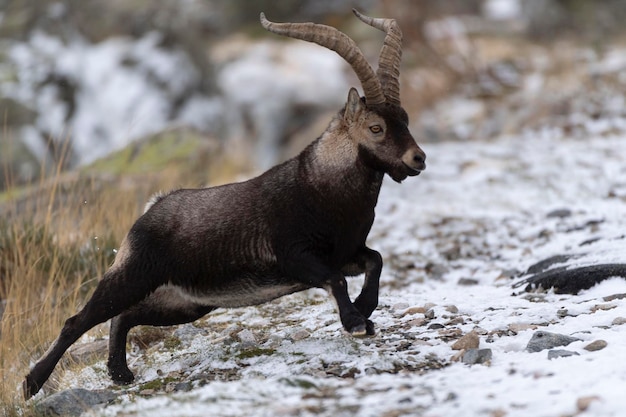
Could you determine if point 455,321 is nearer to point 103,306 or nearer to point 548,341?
point 548,341

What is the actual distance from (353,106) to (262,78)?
40.1 ft

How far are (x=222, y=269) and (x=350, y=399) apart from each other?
1.60 metres

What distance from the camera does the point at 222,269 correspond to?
499cm

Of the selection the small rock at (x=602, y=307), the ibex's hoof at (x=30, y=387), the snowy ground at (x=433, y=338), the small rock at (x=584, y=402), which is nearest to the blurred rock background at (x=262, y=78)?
the snowy ground at (x=433, y=338)

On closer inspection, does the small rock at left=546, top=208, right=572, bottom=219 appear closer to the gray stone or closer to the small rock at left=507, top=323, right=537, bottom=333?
the small rock at left=507, top=323, right=537, bottom=333

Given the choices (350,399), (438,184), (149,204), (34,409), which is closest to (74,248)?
(149,204)

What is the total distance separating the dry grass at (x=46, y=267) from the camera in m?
5.53

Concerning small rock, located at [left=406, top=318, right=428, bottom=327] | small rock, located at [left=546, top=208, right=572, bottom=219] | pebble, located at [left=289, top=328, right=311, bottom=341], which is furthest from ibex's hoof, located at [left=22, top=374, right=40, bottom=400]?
small rock, located at [left=546, top=208, right=572, bottom=219]

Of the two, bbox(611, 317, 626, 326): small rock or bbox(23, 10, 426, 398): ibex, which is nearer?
bbox(611, 317, 626, 326): small rock

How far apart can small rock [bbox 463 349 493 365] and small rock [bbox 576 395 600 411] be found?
782 millimetres

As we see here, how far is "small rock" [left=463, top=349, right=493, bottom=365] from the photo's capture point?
159 inches

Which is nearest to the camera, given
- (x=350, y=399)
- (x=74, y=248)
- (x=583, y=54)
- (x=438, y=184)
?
(x=350, y=399)

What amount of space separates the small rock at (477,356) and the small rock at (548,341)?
200mm

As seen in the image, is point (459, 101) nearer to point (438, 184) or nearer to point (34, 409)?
point (438, 184)
